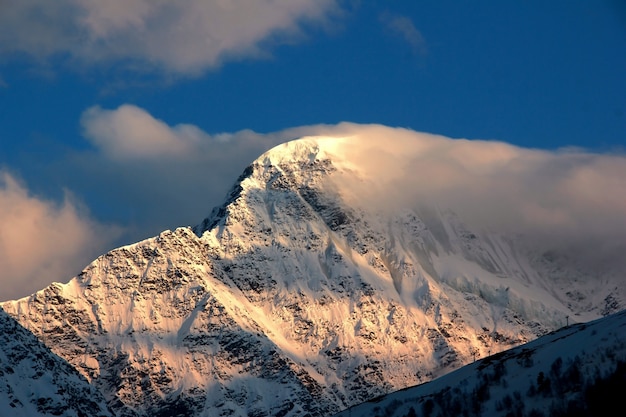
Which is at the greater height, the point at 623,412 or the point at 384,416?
the point at 384,416

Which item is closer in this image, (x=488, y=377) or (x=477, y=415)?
(x=477, y=415)

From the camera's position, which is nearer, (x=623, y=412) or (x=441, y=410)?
(x=623, y=412)

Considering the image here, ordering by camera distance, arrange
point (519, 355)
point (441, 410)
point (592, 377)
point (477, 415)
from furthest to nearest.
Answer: point (519, 355)
point (441, 410)
point (477, 415)
point (592, 377)

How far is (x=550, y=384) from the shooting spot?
16575cm

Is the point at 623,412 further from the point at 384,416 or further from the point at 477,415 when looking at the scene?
the point at 384,416

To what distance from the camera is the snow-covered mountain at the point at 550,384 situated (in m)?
153

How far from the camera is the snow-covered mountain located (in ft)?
502

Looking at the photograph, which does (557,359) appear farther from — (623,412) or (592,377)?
(623,412)

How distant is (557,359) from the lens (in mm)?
177625

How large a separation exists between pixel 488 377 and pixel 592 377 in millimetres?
27975

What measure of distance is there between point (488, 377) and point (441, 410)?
7.66m

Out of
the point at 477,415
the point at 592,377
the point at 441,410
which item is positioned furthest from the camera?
the point at 441,410

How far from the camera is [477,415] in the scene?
17025cm

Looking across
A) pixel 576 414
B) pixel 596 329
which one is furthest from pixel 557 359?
pixel 576 414
